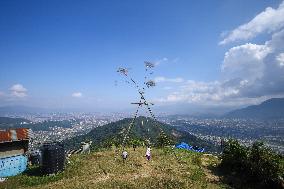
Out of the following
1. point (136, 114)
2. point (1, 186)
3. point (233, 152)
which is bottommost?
point (1, 186)

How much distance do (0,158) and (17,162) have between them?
6.28 feet

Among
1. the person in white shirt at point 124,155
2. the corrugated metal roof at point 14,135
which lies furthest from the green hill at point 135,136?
the corrugated metal roof at point 14,135

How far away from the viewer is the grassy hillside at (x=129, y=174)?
86.3 feet

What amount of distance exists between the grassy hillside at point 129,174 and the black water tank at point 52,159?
3.25 ft

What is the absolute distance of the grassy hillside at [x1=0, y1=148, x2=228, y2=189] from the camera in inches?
1036

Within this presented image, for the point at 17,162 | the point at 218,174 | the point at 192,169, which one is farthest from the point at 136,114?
the point at 17,162

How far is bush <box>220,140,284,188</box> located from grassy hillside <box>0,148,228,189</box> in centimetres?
250

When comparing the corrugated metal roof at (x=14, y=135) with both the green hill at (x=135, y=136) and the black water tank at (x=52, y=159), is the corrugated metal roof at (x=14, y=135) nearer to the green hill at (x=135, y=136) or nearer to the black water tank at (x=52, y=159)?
the black water tank at (x=52, y=159)

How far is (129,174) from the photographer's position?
94.8 ft

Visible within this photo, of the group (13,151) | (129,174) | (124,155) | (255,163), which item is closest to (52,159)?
(13,151)

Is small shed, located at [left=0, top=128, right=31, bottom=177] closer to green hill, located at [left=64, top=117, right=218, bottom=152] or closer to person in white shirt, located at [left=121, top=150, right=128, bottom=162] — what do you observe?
person in white shirt, located at [left=121, top=150, right=128, bottom=162]

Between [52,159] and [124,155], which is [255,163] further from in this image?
[52,159]

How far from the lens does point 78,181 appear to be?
90.6 feet

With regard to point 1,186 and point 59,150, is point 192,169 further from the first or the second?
point 1,186
